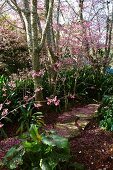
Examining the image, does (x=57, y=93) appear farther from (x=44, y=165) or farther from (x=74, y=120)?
(x=44, y=165)

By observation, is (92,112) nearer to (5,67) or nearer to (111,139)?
(111,139)

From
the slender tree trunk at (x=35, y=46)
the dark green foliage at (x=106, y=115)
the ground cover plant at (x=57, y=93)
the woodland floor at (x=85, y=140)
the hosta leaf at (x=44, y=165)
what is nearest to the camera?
the hosta leaf at (x=44, y=165)

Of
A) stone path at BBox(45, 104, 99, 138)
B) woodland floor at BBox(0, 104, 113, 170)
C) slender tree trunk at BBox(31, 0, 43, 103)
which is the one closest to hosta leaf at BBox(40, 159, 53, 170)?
woodland floor at BBox(0, 104, 113, 170)

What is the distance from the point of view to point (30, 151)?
14.0 ft

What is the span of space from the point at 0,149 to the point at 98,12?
7.23 m

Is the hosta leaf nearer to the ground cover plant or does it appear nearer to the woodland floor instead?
the ground cover plant

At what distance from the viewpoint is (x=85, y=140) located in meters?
5.26

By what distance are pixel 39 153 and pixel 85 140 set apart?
119 centimetres

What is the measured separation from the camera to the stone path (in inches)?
227

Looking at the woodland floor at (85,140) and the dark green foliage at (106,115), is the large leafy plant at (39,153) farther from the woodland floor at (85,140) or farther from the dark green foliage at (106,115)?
the dark green foliage at (106,115)

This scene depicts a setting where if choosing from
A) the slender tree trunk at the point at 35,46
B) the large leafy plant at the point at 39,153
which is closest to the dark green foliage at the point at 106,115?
the slender tree trunk at the point at 35,46

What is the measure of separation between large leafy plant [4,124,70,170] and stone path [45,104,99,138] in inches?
49.8

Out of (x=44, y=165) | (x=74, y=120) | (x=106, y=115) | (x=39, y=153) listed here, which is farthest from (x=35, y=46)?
(x=44, y=165)

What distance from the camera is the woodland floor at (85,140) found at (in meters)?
4.61
